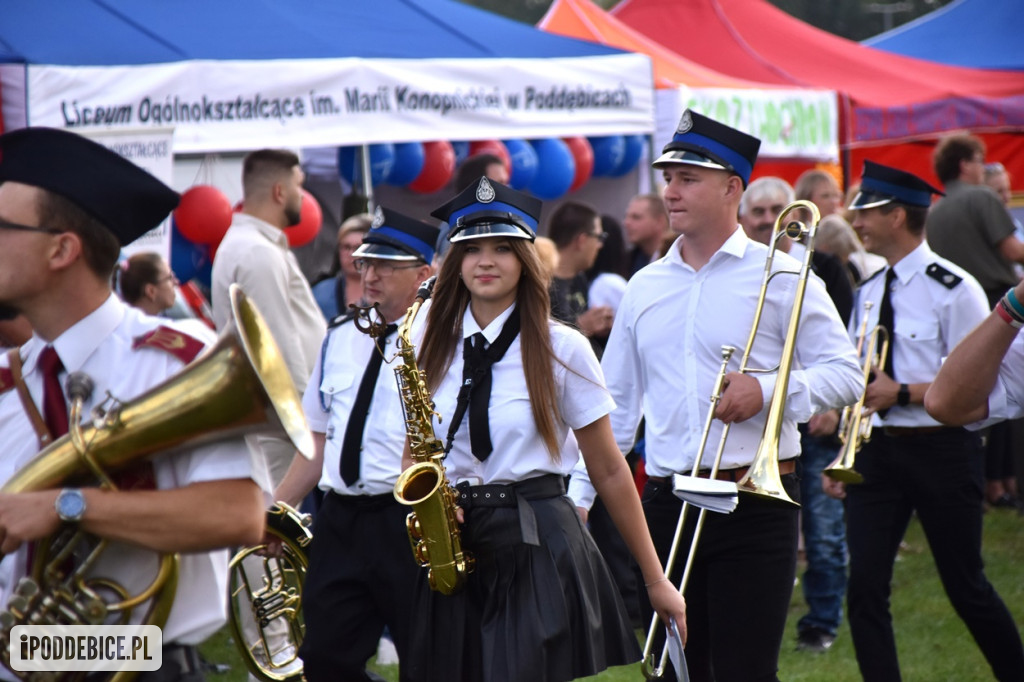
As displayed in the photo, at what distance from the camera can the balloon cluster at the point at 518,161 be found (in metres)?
9.34

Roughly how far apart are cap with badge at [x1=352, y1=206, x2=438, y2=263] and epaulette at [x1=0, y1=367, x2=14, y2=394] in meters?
2.39

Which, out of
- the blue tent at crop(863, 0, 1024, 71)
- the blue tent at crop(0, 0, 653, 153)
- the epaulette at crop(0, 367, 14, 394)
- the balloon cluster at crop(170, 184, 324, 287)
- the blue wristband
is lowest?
the epaulette at crop(0, 367, 14, 394)

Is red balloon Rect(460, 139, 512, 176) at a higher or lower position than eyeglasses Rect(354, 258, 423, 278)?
higher

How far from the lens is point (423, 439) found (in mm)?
3744

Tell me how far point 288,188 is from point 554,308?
3182mm

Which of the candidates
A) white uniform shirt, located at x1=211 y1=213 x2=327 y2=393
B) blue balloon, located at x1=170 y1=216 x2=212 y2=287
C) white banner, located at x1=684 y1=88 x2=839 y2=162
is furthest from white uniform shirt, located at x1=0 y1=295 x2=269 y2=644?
white banner, located at x1=684 y1=88 x2=839 y2=162

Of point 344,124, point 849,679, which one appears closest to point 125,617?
point 849,679

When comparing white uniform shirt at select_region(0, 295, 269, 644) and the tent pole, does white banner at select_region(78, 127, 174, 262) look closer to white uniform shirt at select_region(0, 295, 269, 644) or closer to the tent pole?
the tent pole

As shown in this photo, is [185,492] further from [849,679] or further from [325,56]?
[325,56]

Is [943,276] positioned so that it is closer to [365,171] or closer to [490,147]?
[365,171]

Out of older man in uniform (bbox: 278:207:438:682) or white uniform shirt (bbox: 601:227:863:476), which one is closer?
white uniform shirt (bbox: 601:227:863:476)

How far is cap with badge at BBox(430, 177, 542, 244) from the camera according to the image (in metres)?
3.93

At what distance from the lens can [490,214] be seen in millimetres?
3941

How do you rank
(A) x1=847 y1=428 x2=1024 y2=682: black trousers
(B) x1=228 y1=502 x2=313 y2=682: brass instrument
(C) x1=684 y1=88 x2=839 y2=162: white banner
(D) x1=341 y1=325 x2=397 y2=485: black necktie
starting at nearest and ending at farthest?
(D) x1=341 y1=325 x2=397 y2=485: black necktie
(B) x1=228 y1=502 x2=313 y2=682: brass instrument
(A) x1=847 y1=428 x2=1024 y2=682: black trousers
(C) x1=684 y1=88 x2=839 y2=162: white banner
